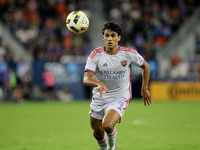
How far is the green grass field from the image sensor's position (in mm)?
8664

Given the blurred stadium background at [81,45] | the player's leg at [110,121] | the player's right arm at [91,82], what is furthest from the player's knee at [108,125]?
the blurred stadium background at [81,45]

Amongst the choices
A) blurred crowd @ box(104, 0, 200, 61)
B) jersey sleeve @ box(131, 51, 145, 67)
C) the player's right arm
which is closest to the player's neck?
jersey sleeve @ box(131, 51, 145, 67)

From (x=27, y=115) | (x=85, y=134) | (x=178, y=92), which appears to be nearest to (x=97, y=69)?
(x=85, y=134)

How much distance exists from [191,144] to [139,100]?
14.3 meters

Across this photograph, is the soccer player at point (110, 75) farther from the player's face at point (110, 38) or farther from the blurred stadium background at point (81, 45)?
the blurred stadium background at point (81, 45)

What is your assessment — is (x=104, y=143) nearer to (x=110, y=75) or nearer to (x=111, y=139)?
(x=111, y=139)

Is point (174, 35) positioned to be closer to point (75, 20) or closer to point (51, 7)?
point (51, 7)

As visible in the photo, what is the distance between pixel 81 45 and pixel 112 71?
56.3ft

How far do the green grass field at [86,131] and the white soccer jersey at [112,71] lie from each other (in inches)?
66.5

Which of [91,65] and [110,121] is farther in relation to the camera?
[91,65]

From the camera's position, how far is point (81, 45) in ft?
78.8

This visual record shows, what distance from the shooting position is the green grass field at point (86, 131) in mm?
8664

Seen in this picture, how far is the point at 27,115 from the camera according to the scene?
15.7 metres

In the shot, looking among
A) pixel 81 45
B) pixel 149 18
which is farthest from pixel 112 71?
pixel 149 18
